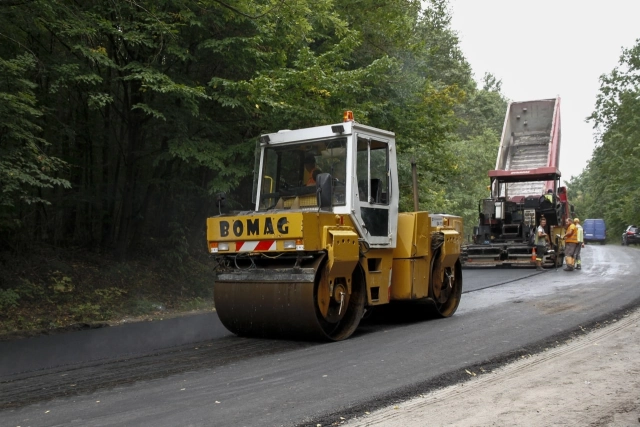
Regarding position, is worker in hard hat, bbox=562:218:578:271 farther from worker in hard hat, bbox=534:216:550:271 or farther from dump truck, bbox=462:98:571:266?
worker in hard hat, bbox=534:216:550:271

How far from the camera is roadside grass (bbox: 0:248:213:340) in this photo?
11430mm

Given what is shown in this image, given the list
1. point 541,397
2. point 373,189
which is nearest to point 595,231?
point 373,189

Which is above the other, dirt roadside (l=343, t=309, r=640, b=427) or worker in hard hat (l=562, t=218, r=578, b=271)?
worker in hard hat (l=562, t=218, r=578, b=271)

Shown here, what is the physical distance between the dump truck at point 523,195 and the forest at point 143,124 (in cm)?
611

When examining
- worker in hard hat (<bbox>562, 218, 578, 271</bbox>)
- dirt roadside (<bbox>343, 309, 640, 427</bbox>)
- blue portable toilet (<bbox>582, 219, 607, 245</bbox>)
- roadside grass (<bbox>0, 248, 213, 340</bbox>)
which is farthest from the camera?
blue portable toilet (<bbox>582, 219, 607, 245</bbox>)

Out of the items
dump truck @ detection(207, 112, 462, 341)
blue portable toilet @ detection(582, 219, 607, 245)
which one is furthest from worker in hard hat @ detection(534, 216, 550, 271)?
blue portable toilet @ detection(582, 219, 607, 245)

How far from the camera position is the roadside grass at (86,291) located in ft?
37.5

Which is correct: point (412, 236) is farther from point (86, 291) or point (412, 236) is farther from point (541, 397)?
point (86, 291)

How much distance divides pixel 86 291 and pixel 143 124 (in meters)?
3.67

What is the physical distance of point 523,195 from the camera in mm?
24156

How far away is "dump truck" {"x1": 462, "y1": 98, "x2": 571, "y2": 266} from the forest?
241 inches

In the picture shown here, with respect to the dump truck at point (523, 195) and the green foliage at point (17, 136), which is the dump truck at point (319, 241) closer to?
the green foliage at point (17, 136)

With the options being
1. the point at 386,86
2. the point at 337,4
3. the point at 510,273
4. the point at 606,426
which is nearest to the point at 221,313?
the point at 606,426

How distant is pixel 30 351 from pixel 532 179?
1897 cm
